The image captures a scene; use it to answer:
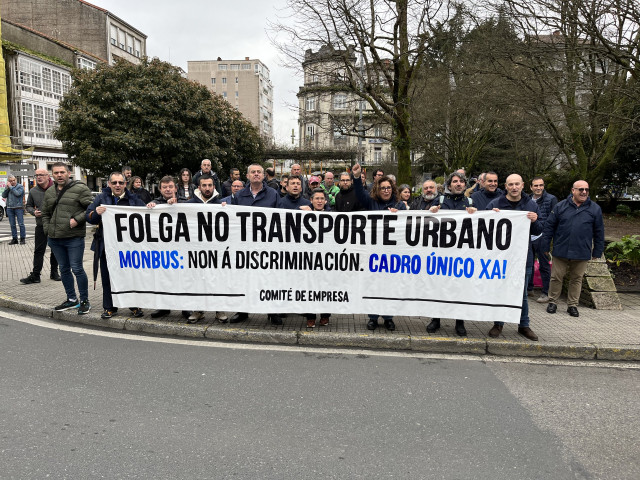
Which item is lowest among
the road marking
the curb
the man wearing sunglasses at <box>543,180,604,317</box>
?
the road marking

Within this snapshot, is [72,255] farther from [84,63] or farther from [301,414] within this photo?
[84,63]

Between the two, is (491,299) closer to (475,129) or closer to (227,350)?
(227,350)

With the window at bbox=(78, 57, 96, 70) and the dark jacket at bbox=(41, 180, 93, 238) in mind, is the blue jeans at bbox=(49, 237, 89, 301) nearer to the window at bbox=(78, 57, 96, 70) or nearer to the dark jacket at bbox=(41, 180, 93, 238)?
the dark jacket at bbox=(41, 180, 93, 238)

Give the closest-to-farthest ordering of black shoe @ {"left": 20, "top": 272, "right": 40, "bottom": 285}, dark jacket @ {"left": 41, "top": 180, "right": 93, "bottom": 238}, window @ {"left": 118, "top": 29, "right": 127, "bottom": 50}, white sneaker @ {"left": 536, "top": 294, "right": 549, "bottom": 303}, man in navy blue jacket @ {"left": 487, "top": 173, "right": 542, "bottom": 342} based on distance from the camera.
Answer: man in navy blue jacket @ {"left": 487, "top": 173, "right": 542, "bottom": 342} < dark jacket @ {"left": 41, "top": 180, "right": 93, "bottom": 238} < white sneaker @ {"left": 536, "top": 294, "right": 549, "bottom": 303} < black shoe @ {"left": 20, "top": 272, "right": 40, "bottom": 285} < window @ {"left": 118, "top": 29, "right": 127, "bottom": 50}

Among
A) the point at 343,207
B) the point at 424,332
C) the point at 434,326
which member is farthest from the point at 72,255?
the point at 434,326

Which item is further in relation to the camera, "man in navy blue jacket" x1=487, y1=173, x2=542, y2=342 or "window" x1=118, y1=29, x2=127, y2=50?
"window" x1=118, y1=29, x2=127, y2=50

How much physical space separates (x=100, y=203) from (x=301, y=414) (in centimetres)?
396

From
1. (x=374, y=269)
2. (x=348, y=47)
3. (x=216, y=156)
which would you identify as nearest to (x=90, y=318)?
(x=374, y=269)

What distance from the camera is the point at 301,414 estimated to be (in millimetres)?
3662

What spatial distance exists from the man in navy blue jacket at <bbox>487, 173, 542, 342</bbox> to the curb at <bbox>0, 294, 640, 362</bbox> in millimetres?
253

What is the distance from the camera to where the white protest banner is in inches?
215

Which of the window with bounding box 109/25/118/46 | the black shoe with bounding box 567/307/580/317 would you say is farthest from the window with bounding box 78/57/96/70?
the black shoe with bounding box 567/307/580/317

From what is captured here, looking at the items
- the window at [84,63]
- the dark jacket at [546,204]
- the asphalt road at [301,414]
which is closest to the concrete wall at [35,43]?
the window at [84,63]

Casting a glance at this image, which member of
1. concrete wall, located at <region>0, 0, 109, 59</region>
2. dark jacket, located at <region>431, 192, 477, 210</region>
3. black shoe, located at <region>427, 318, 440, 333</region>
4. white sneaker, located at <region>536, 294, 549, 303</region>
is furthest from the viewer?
concrete wall, located at <region>0, 0, 109, 59</region>
